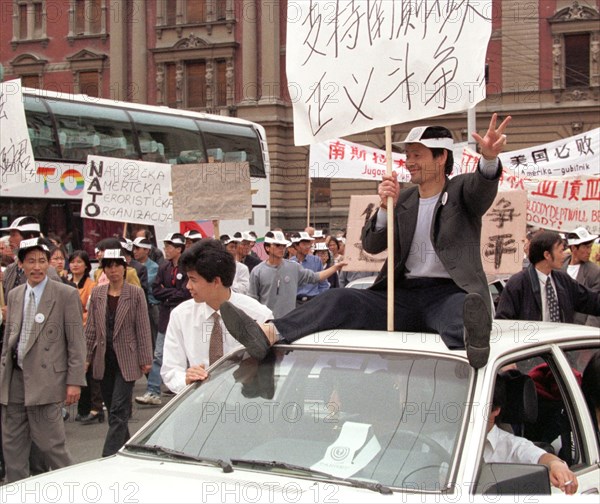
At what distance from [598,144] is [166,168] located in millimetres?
6981

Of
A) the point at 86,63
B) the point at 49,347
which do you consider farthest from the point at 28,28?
the point at 49,347

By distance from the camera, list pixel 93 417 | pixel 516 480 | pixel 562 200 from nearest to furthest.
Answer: pixel 516 480, pixel 93 417, pixel 562 200

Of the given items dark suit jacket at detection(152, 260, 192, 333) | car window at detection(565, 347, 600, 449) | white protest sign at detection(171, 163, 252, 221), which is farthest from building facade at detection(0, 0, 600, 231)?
car window at detection(565, 347, 600, 449)

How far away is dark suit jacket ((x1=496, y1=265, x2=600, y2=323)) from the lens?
8.00 m

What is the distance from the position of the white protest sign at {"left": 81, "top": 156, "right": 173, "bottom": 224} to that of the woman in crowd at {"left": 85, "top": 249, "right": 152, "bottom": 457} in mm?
5486

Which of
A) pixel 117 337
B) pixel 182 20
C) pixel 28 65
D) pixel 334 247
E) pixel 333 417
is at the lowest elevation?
pixel 117 337

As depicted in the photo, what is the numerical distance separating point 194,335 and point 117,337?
→ 3004 millimetres

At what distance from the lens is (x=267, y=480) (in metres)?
3.53

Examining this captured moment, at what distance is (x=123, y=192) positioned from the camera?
14219 millimetres

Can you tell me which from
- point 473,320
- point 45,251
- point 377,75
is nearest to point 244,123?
point 45,251

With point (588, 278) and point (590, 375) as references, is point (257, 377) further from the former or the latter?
point (588, 278)

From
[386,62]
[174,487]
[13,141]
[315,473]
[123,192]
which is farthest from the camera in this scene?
[123,192]

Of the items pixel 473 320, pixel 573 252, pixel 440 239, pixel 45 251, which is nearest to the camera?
pixel 473 320

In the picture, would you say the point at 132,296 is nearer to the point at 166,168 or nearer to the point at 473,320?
the point at 473,320
